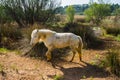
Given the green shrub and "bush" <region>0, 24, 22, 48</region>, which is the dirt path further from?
the green shrub

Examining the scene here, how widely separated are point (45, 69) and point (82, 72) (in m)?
1.11

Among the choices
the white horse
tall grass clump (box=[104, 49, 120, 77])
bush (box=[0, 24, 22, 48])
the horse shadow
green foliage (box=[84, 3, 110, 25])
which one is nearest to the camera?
the horse shadow

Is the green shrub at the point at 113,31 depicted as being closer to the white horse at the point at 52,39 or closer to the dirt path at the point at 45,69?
the dirt path at the point at 45,69

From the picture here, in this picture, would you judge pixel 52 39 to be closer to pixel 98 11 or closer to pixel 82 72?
pixel 82 72

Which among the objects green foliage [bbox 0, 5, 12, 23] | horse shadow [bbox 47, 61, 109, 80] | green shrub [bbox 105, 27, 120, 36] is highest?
green foliage [bbox 0, 5, 12, 23]

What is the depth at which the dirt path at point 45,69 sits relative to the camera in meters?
8.16

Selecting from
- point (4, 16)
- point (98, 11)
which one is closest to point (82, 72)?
point (4, 16)

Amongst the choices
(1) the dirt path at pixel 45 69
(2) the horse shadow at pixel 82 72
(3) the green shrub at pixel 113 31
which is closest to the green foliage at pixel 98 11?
(3) the green shrub at pixel 113 31

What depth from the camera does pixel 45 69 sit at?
906 centimetres

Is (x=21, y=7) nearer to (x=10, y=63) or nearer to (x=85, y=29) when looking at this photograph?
(x=85, y=29)

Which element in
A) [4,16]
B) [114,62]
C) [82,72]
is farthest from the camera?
[4,16]

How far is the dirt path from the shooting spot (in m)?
8.16

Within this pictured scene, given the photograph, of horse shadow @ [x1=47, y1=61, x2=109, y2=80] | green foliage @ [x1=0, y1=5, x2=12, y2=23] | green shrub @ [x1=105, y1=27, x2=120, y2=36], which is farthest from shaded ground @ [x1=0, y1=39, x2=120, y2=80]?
green foliage @ [x1=0, y1=5, x2=12, y2=23]

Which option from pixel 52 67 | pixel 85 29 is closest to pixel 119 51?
pixel 52 67
